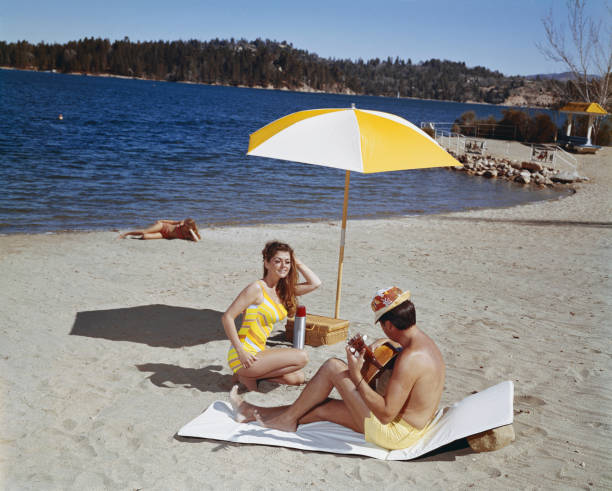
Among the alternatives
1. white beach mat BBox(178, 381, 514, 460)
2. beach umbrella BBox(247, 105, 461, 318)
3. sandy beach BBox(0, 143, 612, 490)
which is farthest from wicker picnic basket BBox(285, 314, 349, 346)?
beach umbrella BBox(247, 105, 461, 318)

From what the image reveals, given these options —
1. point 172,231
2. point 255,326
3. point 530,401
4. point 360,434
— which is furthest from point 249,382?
point 172,231

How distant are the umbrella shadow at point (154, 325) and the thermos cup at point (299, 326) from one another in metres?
1.08

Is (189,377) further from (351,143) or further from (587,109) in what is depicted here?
(587,109)

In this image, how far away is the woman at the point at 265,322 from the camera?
442 cm

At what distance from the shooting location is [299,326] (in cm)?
501

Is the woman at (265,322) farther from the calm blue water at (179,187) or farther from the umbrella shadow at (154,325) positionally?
the calm blue water at (179,187)

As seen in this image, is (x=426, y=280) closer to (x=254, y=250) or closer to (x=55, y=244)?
(x=254, y=250)

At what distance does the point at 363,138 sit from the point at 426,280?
13.6 feet

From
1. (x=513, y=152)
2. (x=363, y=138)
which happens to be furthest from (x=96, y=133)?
(x=363, y=138)

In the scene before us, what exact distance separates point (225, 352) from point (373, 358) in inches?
88.6

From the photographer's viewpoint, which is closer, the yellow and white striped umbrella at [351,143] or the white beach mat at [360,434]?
the white beach mat at [360,434]

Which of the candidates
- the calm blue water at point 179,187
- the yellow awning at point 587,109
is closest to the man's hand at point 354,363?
the calm blue water at point 179,187

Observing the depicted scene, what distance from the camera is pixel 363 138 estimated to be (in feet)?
15.2

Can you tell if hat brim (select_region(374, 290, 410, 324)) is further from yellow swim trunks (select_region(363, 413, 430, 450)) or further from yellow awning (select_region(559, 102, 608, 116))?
yellow awning (select_region(559, 102, 608, 116))
